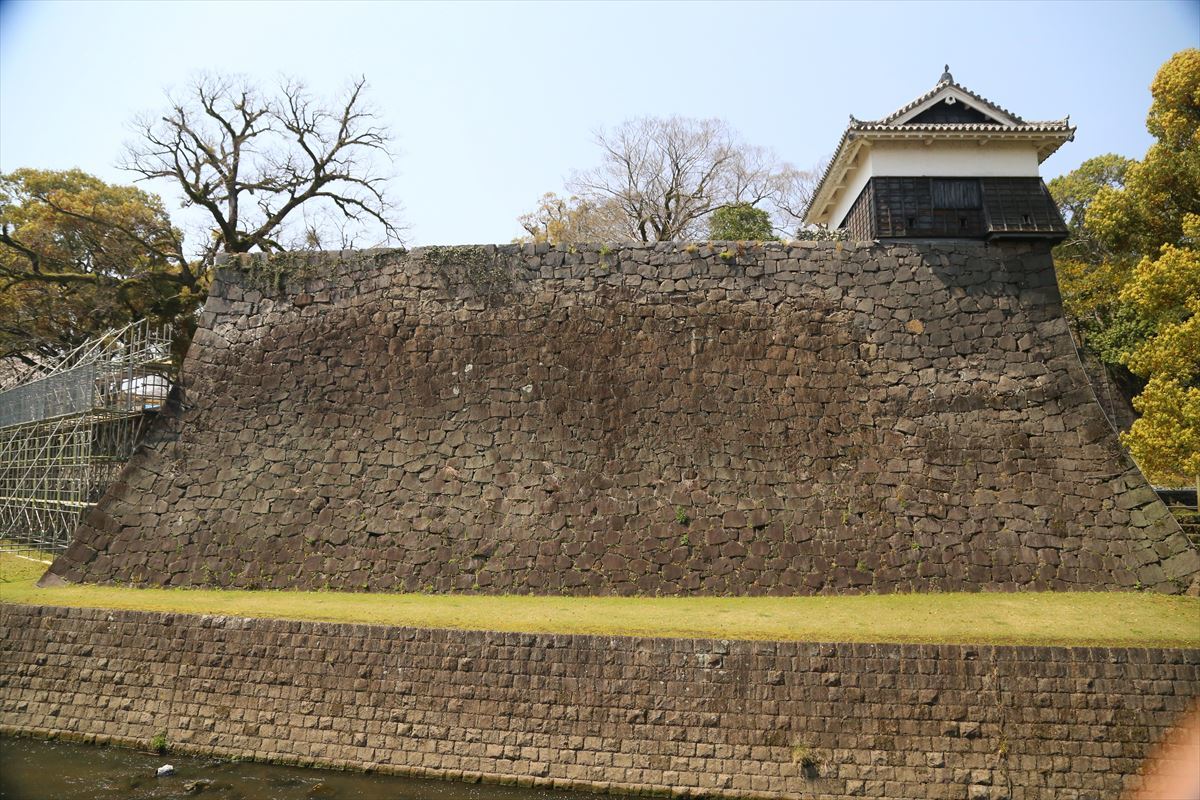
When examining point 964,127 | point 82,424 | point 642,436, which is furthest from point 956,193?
point 82,424

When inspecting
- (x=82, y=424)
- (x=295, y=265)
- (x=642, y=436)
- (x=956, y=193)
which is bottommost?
(x=642, y=436)

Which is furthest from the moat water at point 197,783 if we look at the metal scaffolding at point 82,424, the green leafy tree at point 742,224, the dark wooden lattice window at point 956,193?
the green leafy tree at point 742,224

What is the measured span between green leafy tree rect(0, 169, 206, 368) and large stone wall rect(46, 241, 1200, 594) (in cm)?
797

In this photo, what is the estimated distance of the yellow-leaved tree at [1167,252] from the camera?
1188cm

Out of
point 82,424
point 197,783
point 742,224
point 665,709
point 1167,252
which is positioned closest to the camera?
point 665,709

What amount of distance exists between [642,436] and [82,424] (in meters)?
9.62

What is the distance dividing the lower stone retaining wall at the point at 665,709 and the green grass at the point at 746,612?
380 mm

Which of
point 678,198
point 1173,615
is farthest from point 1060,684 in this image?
point 678,198

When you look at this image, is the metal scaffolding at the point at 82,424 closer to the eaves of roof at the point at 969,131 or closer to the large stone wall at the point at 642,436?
the large stone wall at the point at 642,436

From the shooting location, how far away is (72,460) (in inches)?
572

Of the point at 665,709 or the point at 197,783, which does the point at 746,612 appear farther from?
the point at 197,783

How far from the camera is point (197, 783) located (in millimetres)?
8234

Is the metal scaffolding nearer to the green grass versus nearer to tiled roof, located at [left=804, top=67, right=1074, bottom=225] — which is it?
the green grass

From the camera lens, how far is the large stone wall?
11484 mm
